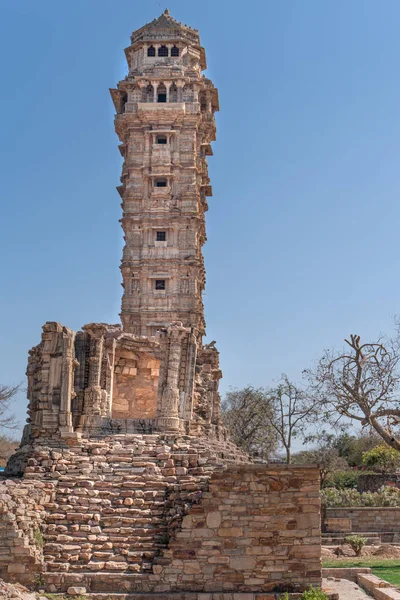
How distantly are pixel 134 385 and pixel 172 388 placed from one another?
2.66m

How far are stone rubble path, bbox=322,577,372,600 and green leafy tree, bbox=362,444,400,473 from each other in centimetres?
2652

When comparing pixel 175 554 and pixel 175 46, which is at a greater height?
pixel 175 46

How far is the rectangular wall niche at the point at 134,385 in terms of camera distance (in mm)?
19656

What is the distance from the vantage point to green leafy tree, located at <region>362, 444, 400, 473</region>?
132 ft

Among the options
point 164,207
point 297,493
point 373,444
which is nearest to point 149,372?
point 297,493

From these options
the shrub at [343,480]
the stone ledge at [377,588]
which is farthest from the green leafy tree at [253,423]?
the stone ledge at [377,588]

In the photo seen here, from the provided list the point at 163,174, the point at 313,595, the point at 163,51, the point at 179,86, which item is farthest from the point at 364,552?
the point at 163,51

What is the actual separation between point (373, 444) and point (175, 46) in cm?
2720

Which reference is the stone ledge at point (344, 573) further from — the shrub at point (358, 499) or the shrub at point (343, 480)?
the shrub at point (343, 480)

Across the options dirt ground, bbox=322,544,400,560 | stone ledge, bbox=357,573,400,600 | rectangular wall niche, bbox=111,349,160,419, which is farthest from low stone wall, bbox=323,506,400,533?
stone ledge, bbox=357,573,400,600

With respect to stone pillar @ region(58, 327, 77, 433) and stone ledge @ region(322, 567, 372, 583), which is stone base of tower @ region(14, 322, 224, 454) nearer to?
stone pillar @ region(58, 327, 77, 433)

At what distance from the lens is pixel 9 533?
38.9ft

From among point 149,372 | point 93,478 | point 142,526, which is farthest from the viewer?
point 149,372

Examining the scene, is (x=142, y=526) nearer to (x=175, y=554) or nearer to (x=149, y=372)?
(x=175, y=554)
